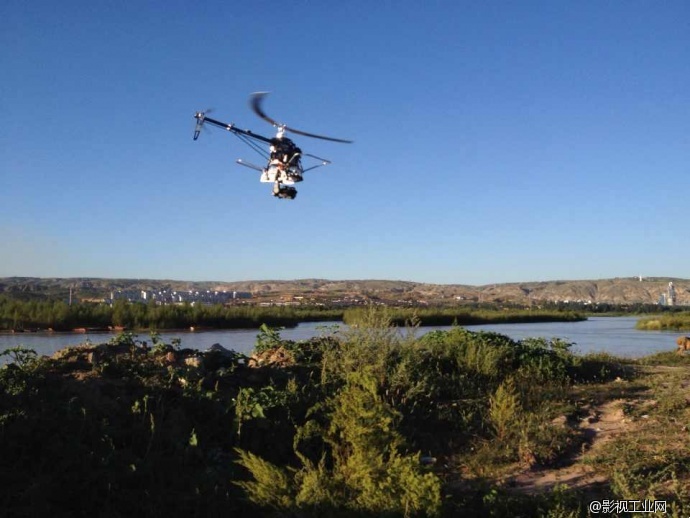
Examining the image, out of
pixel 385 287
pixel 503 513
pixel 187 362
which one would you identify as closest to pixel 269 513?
pixel 503 513

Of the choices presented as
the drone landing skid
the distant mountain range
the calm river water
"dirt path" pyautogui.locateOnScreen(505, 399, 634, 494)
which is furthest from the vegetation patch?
the distant mountain range

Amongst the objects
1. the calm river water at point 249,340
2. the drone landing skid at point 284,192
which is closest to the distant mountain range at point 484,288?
the calm river water at point 249,340

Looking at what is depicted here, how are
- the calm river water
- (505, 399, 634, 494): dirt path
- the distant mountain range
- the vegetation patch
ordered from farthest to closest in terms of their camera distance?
the distant mountain range, the calm river water, (505, 399, 634, 494): dirt path, the vegetation patch

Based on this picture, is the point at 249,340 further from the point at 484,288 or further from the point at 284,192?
the point at 484,288

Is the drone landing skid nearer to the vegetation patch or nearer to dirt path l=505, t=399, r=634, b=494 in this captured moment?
the vegetation patch

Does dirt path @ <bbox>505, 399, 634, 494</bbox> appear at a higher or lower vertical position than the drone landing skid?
lower

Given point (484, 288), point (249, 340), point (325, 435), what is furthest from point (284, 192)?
point (484, 288)

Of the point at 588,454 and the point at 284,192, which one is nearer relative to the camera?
the point at 588,454

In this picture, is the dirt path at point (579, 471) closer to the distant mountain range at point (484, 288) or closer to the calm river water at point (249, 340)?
the calm river water at point (249, 340)

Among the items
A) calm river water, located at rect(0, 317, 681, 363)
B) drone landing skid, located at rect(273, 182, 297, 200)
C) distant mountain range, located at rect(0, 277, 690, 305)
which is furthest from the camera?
distant mountain range, located at rect(0, 277, 690, 305)

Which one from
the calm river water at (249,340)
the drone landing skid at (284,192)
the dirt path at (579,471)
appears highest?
the drone landing skid at (284,192)

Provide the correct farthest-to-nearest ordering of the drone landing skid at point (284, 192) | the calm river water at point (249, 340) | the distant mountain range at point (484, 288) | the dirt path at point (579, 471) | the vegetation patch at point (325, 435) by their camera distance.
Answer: the distant mountain range at point (484, 288)
the calm river water at point (249, 340)
the drone landing skid at point (284, 192)
the dirt path at point (579, 471)
the vegetation patch at point (325, 435)
